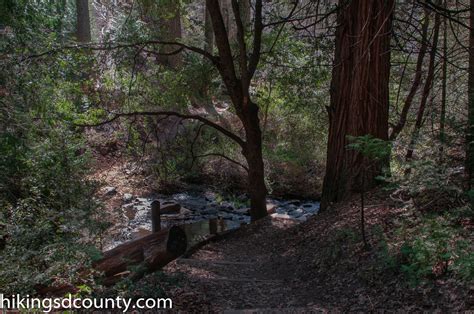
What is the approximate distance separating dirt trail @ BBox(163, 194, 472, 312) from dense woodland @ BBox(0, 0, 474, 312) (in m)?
0.03

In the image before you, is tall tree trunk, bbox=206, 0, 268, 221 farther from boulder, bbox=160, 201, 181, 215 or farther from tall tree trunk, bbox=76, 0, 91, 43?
tall tree trunk, bbox=76, 0, 91, 43

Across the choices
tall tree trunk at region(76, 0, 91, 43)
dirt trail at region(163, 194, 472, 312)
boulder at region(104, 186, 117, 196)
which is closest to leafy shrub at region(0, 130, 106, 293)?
dirt trail at region(163, 194, 472, 312)

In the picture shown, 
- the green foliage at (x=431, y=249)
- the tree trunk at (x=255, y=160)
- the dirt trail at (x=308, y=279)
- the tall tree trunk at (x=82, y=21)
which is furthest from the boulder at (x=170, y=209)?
the tall tree trunk at (x=82, y=21)

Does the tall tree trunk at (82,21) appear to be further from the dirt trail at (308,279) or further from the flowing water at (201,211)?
the dirt trail at (308,279)

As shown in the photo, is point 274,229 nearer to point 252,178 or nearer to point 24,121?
point 252,178

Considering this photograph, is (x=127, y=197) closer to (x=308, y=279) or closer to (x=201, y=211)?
(x=201, y=211)

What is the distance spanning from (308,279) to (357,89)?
136 inches

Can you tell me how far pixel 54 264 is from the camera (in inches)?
225

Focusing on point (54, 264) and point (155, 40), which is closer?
point (54, 264)

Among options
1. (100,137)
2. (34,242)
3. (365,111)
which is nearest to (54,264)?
(34,242)

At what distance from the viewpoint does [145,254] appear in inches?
249

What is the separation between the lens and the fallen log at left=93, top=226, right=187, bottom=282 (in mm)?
5902

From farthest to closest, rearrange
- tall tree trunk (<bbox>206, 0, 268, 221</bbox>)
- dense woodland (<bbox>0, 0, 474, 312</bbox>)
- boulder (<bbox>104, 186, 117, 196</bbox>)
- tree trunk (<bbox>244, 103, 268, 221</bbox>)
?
boulder (<bbox>104, 186, 117, 196</bbox>), tree trunk (<bbox>244, 103, 268, 221</bbox>), tall tree trunk (<bbox>206, 0, 268, 221</bbox>), dense woodland (<bbox>0, 0, 474, 312</bbox>)

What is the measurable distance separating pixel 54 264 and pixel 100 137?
10.5 metres
